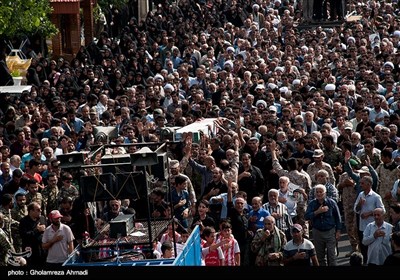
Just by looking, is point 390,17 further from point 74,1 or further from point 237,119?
point 237,119

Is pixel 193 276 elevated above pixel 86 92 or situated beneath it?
elevated above

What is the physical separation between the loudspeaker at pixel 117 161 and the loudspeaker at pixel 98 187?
329 mm

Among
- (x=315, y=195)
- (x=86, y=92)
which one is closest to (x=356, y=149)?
(x=315, y=195)

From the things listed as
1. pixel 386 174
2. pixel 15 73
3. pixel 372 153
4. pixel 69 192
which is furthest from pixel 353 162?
pixel 15 73

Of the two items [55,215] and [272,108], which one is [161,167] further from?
[272,108]

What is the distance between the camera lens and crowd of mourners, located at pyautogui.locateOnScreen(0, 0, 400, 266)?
59.2ft

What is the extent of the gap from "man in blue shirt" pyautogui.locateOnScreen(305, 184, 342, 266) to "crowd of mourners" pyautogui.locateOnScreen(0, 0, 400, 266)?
0.02m

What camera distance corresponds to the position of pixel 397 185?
1906 cm

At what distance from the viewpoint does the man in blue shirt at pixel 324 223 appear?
61.2 ft

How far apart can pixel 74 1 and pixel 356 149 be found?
815 inches

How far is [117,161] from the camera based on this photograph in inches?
648

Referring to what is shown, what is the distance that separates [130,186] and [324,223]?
4.03 metres

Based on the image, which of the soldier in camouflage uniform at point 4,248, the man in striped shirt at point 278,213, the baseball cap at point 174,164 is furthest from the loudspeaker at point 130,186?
the baseball cap at point 174,164

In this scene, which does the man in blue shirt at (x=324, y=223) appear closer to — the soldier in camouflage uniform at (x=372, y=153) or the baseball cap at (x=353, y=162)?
the baseball cap at (x=353, y=162)
